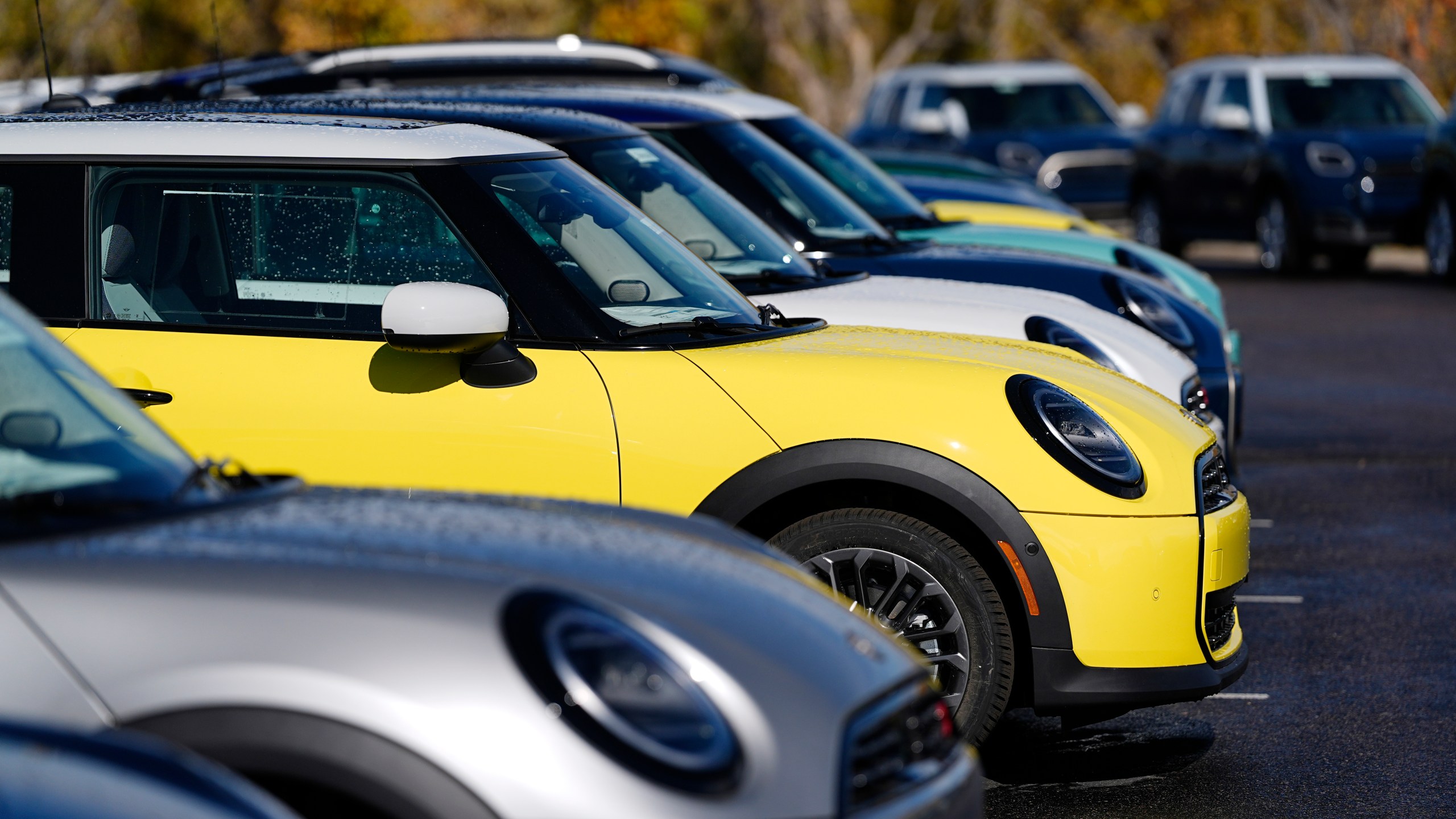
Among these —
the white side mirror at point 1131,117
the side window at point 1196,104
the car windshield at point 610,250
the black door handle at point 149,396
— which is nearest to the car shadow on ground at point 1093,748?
the car windshield at point 610,250

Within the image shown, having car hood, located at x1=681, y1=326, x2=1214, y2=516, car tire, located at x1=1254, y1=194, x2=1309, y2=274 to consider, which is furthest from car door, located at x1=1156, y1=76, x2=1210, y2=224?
car hood, located at x1=681, y1=326, x2=1214, y2=516

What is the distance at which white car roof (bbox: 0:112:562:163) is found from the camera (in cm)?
527

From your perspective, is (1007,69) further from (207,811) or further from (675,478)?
(207,811)

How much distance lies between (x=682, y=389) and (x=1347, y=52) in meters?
24.2

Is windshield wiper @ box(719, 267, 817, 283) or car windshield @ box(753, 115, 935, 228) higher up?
car windshield @ box(753, 115, 935, 228)

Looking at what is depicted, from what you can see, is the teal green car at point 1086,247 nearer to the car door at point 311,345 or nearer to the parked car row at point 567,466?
the parked car row at point 567,466

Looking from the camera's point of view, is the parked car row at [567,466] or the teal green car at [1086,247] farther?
the teal green car at [1086,247]

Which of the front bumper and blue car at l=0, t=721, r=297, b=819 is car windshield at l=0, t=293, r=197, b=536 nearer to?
blue car at l=0, t=721, r=297, b=819

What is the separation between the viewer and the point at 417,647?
2752mm

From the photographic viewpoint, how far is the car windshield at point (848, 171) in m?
9.72

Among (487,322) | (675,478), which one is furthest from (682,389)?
(487,322)

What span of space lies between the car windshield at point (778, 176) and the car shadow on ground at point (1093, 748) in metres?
3.01

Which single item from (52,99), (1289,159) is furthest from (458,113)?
(1289,159)

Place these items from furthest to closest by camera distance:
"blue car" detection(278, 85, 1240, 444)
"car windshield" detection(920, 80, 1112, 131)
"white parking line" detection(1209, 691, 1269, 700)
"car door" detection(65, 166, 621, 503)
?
"car windshield" detection(920, 80, 1112, 131) < "blue car" detection(278, 85, 1240, 444) < "white parking line" detection(1209, 691, 1269, 700) < "car door" detection(65, 166, 621, 503)
